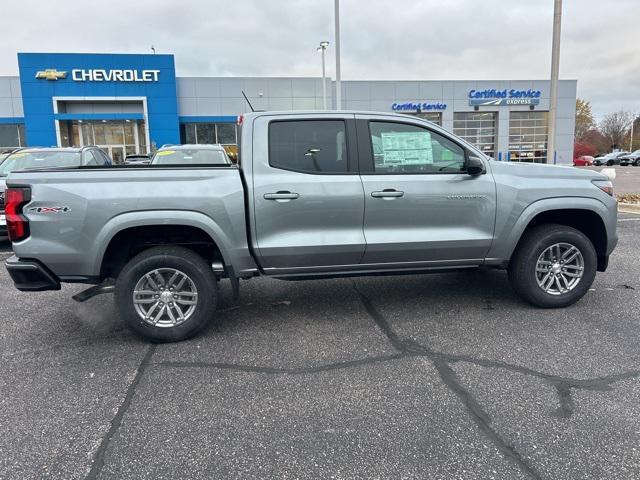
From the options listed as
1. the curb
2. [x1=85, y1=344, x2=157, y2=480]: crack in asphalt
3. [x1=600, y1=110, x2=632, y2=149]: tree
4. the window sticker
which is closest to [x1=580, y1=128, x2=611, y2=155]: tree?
[x1=600, y1=110, x2=632, y2=149]: tree

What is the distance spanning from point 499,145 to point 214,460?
38595mm

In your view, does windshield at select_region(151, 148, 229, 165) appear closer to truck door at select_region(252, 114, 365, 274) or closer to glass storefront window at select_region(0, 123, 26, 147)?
truck door at select_region(252, 114, 365, 274)

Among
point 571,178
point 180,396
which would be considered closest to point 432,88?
point 571,178

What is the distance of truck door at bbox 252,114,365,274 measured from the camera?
13.4ft

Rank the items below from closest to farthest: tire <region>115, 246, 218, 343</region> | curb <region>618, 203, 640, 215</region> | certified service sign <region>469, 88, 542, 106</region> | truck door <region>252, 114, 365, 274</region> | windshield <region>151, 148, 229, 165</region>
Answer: tire <region>115, 246, 218, 343</region>
truck door <region>252, 114, 365, 274</region>
windshield <region>151, 148, 229, 165</region>
curb <region>618, 203, 640, 215</region>
certified service sign <region>469, 88, 542, 106</region>

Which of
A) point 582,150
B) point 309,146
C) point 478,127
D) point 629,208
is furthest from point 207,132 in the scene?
point 582,150

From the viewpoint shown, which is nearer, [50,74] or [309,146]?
[309,146]

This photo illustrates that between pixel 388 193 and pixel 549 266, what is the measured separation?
6.16ft

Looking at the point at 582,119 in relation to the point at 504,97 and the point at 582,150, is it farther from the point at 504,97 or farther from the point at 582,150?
the point at 504,97

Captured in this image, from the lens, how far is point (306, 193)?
13.5 ft

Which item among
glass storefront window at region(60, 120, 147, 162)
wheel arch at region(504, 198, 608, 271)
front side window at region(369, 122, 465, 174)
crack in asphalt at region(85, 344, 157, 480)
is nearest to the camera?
crack in asphalt at region(85, 344, 157, 480)

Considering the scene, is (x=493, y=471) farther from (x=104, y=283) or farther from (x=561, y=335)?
(x=104, y=283)

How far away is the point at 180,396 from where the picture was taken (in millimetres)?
3229

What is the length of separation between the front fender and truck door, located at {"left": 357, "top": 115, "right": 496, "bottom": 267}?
125mm
